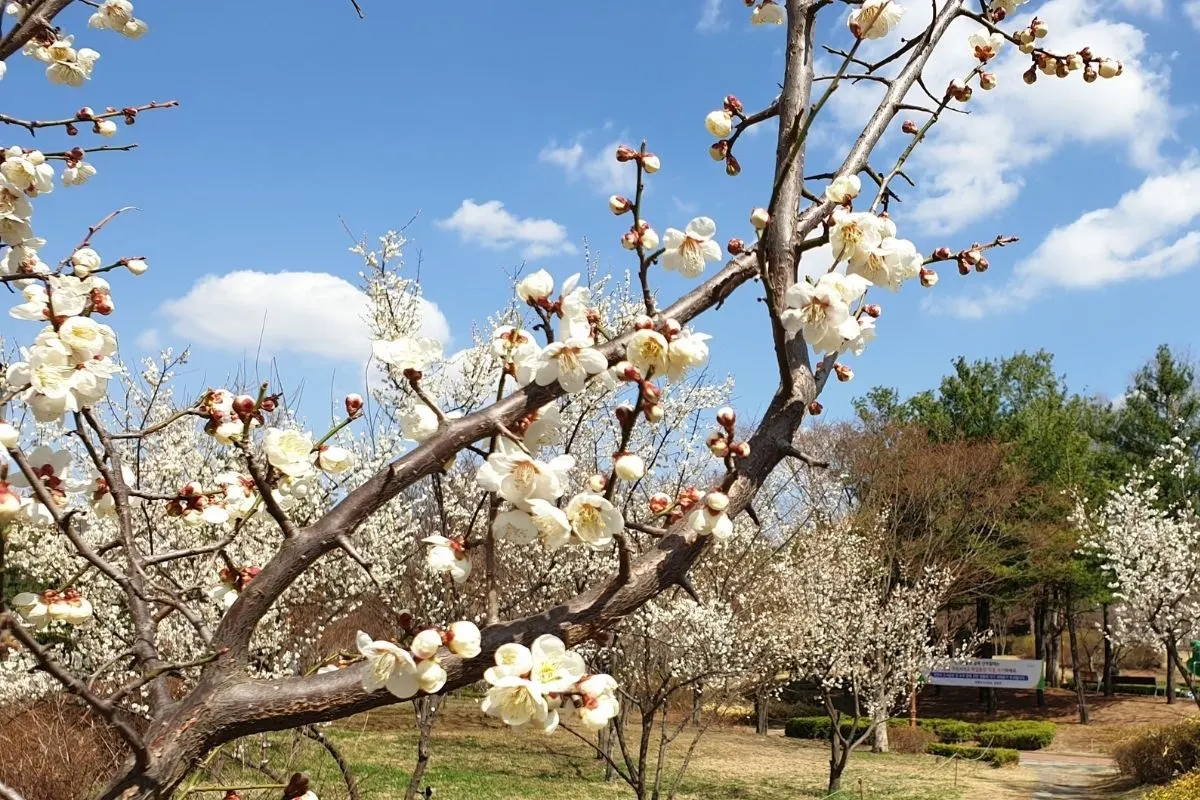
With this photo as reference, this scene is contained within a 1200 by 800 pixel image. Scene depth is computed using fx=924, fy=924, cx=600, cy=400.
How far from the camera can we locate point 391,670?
996 millimetres

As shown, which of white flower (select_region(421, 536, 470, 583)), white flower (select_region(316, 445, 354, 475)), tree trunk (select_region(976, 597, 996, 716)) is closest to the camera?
white flower (select_region(421, 536, 470, 583))

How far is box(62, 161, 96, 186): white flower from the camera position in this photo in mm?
2252

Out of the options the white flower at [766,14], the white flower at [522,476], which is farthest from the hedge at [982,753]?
the white flower at [522,476]

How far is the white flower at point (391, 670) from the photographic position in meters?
0.98

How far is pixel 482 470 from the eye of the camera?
108 centimetres

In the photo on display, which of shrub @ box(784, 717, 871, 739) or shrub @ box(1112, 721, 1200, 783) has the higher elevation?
shrub @ box(1112, 721, 1200, 783)

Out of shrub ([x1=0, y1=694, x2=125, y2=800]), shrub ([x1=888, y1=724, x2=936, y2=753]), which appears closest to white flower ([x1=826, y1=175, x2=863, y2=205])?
shrub ([x1=0, y1=694, x2=125, y2=800])

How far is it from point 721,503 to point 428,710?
5.99 m

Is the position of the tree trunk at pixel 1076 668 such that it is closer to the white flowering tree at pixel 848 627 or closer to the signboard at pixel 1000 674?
the signboard at pixel 1000 674

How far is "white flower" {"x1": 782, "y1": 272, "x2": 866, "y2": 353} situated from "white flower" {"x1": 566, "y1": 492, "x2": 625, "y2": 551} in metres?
0.35

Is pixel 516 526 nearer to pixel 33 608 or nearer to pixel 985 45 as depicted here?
pixel 33 608

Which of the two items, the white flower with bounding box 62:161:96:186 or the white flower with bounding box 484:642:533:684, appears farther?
the white flower with bounding box 62:161:96:186

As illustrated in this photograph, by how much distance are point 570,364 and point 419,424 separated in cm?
27

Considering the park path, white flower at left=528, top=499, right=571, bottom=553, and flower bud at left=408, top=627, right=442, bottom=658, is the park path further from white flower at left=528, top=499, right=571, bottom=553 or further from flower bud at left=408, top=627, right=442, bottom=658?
flower bud at left=408, top=627, right=442, bottom=658
